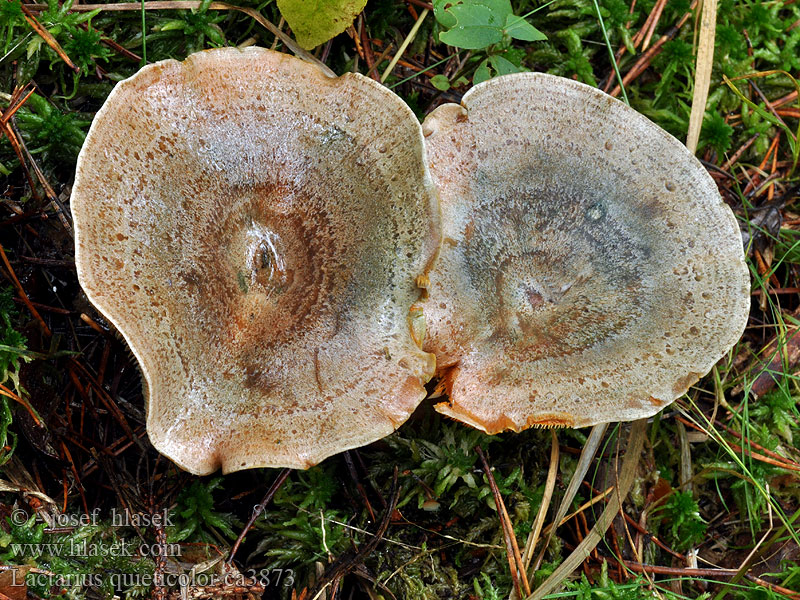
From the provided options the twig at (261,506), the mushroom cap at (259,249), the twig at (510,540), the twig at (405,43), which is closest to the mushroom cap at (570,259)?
the mushroom cap at (259,249)

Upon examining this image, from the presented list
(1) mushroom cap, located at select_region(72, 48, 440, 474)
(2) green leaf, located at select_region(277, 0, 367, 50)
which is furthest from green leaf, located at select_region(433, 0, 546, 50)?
(1) mushroom cap, located at select_region(72, 48, 440, 474)

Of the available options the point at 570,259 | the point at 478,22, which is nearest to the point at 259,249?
the point at 570,259

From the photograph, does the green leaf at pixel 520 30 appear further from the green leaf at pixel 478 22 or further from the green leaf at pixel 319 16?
the green leaf at pixel 319 16

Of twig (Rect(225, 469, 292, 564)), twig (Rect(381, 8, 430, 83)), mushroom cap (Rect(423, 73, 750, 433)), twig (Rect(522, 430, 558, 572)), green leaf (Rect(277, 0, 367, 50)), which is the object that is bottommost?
twig (Rect(522, 430, 558, 572))

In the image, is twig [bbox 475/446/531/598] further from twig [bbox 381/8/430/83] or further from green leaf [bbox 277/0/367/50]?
green leaf [bbox 277/0/367/50]

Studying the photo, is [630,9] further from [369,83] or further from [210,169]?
[210,169]

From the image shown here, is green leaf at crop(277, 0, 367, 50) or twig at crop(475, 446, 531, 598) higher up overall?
green leaf at crop(277, 0, 367, 50)

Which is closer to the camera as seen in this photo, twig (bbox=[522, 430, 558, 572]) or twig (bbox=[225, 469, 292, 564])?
→ twig (bbox=[225, 469, 292, 564])

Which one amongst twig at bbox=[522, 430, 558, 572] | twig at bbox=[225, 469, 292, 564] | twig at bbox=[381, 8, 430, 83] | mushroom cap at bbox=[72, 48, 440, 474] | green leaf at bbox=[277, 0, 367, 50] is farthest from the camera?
twig at bbox=[381, 8, 430, 83]

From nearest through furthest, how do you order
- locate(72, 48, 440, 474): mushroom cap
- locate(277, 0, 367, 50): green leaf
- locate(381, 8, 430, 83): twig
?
locate(72, 48, 440, 474): mushroom cap, locate(277, 0, 367, 50): green leaf, locate(381, 8, 430, 83): twig
